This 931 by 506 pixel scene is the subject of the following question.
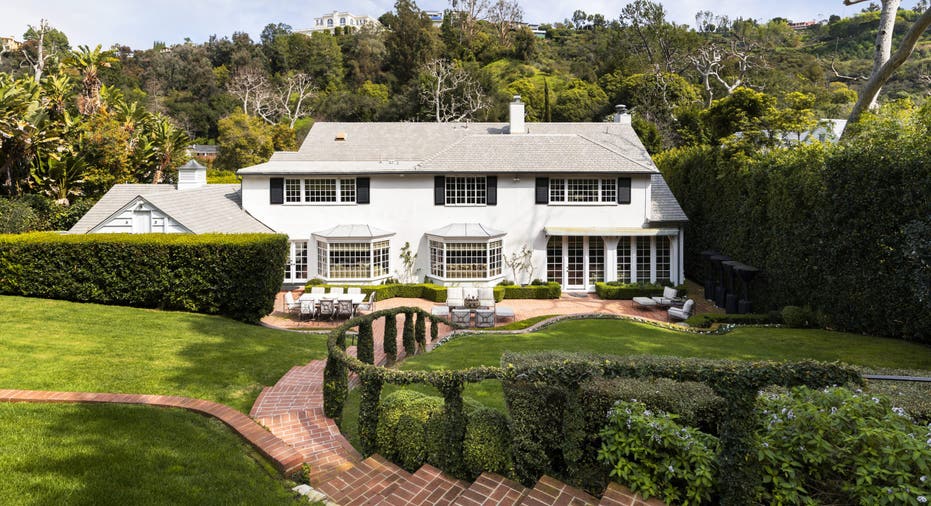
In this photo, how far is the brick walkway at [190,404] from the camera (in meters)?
6.32

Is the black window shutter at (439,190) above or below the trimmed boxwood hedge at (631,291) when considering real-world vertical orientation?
above

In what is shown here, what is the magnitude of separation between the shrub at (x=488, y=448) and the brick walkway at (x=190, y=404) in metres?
2.24

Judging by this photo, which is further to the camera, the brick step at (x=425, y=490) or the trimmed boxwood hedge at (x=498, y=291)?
the trimmed boxwood hedge at (x=498, y=291)

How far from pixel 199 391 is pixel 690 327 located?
1484 centimetres

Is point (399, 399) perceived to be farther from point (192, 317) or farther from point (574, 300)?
point (574, 300)

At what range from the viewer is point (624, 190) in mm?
23469

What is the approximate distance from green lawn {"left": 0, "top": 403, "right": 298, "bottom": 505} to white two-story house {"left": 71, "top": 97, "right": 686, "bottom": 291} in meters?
16.0

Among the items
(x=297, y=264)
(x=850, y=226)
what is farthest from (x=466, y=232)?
(x=850, y=226)

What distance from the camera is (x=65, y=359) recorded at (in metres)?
9.08

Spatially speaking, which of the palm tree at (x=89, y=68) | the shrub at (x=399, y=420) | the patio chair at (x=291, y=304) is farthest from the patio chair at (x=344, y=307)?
the palm tree at (x=89, y=68)


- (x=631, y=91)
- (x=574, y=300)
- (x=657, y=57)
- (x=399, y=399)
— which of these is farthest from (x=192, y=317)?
(x=657, y=57)

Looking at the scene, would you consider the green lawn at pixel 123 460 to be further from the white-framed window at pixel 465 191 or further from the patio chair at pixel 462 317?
the white-framed window at pixel 465 191

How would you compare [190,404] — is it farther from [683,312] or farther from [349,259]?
[683,312]

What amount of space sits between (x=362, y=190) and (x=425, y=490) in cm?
1940
